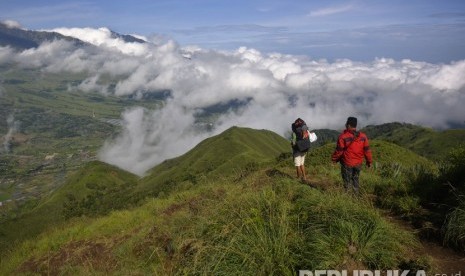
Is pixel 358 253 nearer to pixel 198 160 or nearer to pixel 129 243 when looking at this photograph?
Result: pixel 129 243

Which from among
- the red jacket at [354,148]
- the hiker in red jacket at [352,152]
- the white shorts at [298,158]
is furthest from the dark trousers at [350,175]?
the white shorts at [298,158]

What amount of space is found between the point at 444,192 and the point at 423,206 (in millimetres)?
1048

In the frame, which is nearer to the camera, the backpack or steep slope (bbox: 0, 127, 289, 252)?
the backpack

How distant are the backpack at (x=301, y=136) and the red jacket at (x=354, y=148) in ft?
10.7

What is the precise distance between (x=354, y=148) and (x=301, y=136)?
3.76m

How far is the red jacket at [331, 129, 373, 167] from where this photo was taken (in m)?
13.1

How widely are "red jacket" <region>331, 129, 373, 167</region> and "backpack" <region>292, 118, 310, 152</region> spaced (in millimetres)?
3273

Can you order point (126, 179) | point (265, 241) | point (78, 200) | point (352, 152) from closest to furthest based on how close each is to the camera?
point (265, 241) → point (352, 152) → point (78, 200) → point (126, 179)

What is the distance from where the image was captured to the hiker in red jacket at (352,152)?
13125 millimetres

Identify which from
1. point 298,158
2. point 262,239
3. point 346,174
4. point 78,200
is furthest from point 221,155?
point 262,239

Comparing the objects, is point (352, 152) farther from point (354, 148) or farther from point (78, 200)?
point (78, 200)

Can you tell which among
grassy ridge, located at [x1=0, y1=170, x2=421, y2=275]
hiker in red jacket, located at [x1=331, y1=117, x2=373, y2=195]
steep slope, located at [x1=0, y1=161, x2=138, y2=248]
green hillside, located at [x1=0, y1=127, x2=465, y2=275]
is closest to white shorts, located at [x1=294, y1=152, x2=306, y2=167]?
green hillside, located at [x1=0, y1=127, x2=465, y2=275]

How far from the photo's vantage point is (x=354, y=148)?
13.2 meters

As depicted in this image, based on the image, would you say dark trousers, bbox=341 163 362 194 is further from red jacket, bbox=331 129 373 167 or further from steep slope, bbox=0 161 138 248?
steep slope, bbox=0 161 138 248
